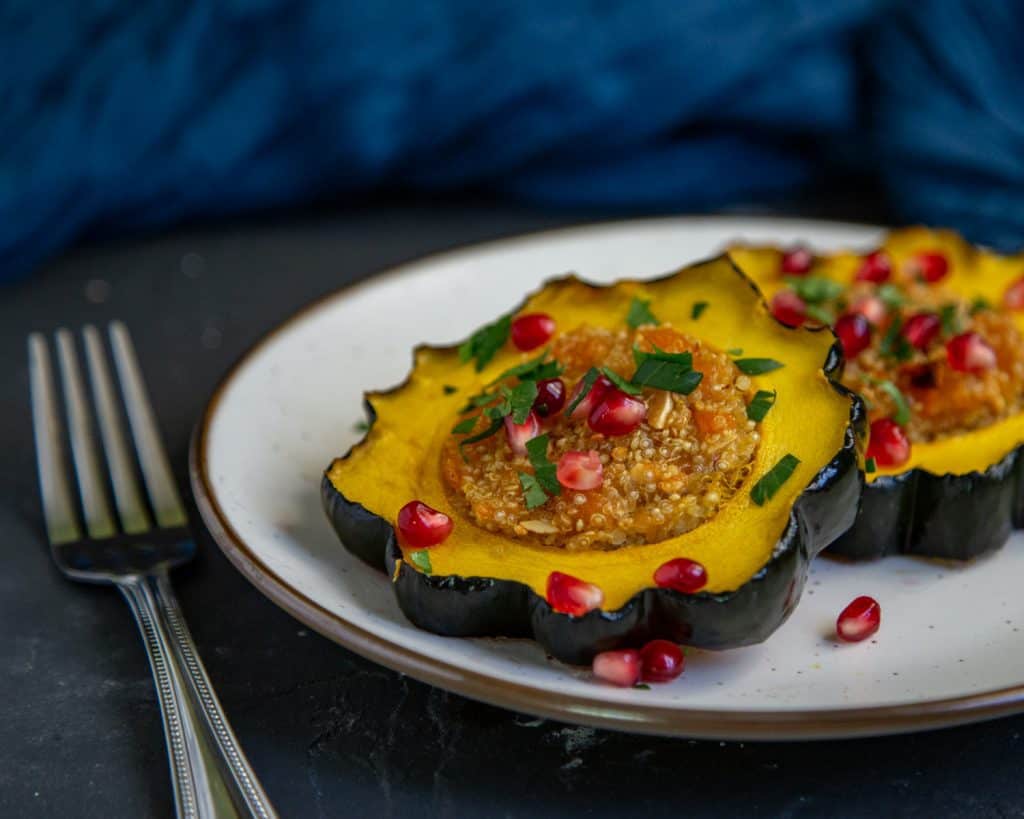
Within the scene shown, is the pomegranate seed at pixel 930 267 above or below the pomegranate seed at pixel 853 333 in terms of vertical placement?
above

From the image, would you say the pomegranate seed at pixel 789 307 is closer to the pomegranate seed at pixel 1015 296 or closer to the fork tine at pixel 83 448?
the pomegranate seed at pixel 1015 296

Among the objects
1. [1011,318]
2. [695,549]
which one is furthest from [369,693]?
[1011,318]

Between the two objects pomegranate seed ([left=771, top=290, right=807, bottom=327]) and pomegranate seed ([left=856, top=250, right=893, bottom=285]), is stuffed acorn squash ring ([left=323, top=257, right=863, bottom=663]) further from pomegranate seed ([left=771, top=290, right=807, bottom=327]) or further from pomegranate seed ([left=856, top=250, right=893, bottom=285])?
pomegranate seed ([left=856, top=250, right=893, bottom=285])

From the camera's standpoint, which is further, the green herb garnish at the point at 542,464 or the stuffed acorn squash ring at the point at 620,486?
the green herb garnish at the point at 542,464

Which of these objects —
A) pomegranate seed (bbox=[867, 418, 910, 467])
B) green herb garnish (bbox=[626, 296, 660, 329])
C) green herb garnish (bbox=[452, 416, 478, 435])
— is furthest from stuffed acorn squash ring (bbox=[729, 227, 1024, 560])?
green herb garnish (bbox=[452, 416, 478, 435])

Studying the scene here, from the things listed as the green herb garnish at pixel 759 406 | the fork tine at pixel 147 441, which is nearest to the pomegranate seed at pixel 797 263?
the green herb garnish at pixel 759 406

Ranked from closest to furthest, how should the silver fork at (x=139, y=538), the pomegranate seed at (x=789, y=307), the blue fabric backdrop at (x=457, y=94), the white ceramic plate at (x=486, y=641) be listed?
the white ceramic plate at (x=486, y=641) < the silver fork at (x=139, y=538) < the pomegranate seed at (x=789, y=307) < the blue fabric backdrop at (x=457, y=94)

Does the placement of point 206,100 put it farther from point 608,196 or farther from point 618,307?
point 618,307

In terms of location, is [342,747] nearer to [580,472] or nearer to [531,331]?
[580,472]
